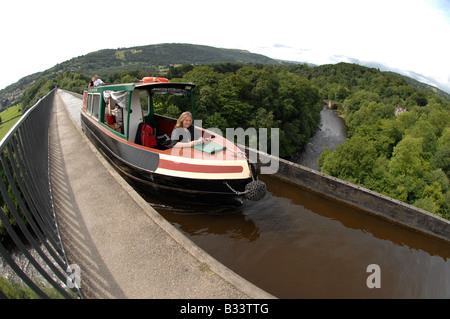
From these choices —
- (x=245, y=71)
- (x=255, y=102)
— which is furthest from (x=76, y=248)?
(x=245, y=71)

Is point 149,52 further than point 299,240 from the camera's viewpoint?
Yes

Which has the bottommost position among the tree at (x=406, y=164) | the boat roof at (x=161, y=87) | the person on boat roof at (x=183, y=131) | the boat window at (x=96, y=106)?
the tree at (x=406, y=164)

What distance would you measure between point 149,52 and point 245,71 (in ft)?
504

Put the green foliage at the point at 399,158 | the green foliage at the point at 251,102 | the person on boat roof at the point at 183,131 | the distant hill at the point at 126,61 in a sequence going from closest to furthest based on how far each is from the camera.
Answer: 1. the person on boat roof at the point at 183,131
2. the green foliage at the point at 399,158
3. the green foliage at the point at 251,102
4. the distant hill at the point at 126,61

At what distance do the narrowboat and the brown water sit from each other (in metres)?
0.59

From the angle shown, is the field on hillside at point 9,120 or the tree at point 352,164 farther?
the field on hillside at point 9,120

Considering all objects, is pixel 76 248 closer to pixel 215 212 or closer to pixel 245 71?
pixel 215 212

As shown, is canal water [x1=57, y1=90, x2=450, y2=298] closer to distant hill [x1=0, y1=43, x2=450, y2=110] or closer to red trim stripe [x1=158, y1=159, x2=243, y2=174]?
red trim stripe [x1=158, y1=159, x2=243, y2=174]

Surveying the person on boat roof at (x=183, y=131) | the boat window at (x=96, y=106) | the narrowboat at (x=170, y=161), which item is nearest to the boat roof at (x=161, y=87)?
the narrowboat at (x=170, y=161)

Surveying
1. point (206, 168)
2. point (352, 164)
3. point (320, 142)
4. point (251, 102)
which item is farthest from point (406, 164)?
point (206, 168)

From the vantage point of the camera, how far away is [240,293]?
2.84 metres

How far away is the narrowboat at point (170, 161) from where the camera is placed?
4.89m

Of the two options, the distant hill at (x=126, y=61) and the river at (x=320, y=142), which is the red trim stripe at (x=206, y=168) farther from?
the distant hill at (x=126, y=61)

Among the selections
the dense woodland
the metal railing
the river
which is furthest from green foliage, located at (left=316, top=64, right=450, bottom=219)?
the metal railing
